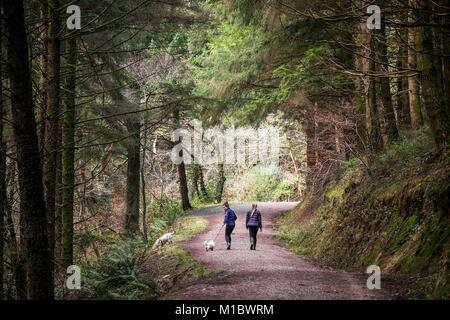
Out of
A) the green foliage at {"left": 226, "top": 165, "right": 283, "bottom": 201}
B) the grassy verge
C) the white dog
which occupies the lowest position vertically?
the grassy verge

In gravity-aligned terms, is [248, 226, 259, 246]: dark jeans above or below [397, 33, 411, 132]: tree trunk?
below

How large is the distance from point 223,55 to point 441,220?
12.3 meters

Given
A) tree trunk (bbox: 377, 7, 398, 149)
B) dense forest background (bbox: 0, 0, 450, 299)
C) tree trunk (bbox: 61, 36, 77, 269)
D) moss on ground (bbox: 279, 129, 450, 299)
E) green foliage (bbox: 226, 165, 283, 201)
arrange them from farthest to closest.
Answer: green foliage (bbox: 226, 165, 283, 201) → tree trunk (bbox: 377, 7, 398, 149) → tree trunk (bbox: 61, 36, 77, 269) → moss on ground (bbox: 279, 129, 450, 299) → dense forest background (bbox: 0, 0, 450, 299)

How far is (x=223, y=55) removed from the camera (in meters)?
17.9

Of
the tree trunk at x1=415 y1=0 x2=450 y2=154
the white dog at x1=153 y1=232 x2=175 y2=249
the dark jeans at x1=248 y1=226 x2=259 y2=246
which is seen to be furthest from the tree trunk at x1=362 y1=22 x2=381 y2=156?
the white dog at x1=153 y1=232 x2=175 y2=249

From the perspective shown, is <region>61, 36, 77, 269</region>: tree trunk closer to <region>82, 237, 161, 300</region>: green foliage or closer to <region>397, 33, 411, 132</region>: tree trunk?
<region>82, 237, 161, 300</region>: green foliage

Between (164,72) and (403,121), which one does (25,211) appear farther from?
(164,72)

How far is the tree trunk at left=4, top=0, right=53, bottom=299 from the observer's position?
17.1 ft

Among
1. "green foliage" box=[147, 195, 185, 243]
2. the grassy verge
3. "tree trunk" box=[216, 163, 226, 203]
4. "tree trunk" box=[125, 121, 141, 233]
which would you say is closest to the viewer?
the grassy verge

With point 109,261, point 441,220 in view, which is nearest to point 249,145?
point 109,261

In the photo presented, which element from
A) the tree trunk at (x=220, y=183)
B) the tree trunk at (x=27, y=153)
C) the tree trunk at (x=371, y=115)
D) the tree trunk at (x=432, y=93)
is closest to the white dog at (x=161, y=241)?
the tree trunk at (x=371, y=115)

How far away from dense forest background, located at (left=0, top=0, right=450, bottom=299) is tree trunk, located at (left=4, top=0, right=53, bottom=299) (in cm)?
1

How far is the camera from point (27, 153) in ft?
17.5
